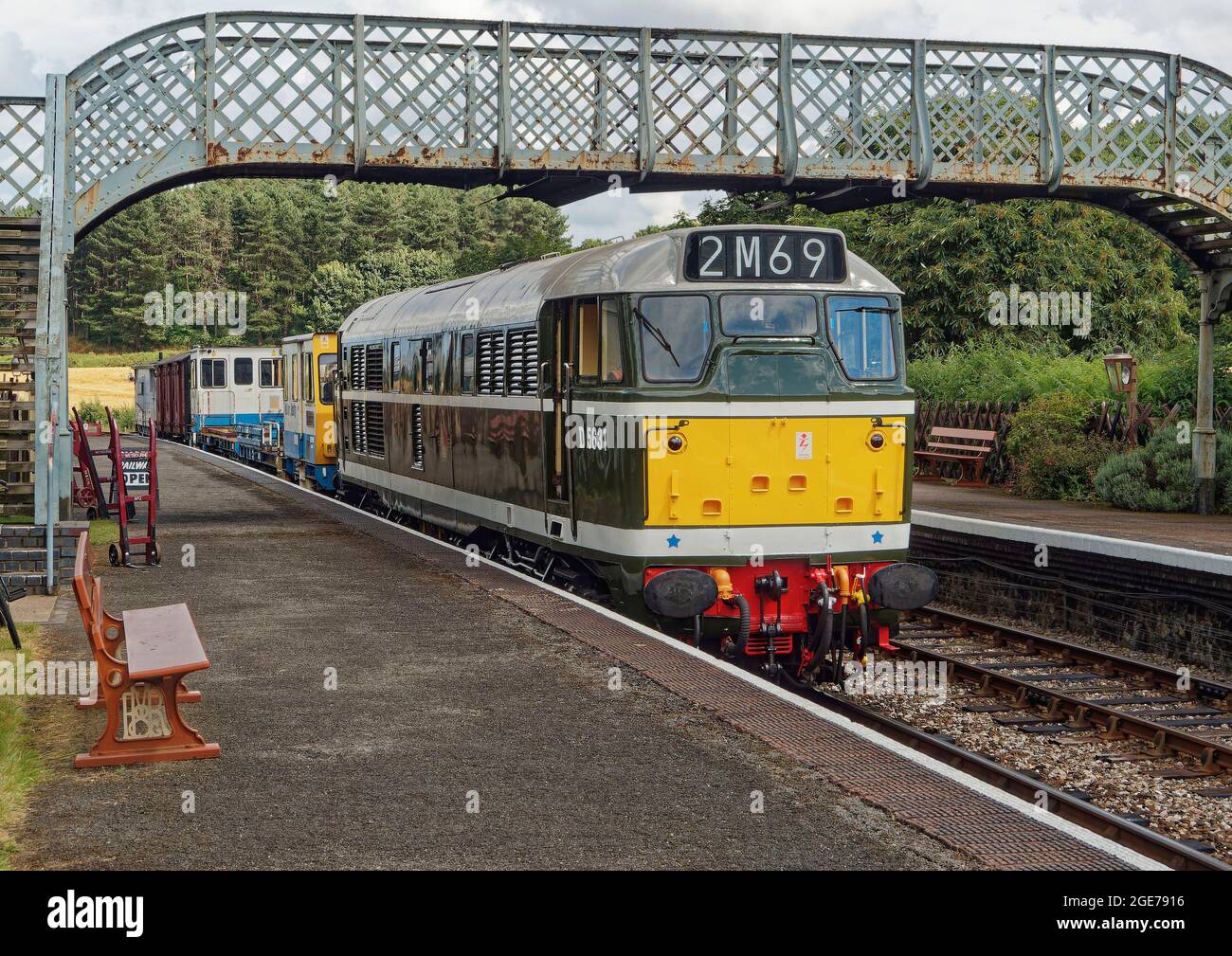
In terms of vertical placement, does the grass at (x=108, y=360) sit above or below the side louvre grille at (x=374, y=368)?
above

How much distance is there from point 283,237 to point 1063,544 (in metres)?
95.9

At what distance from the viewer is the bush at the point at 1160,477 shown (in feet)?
69.2

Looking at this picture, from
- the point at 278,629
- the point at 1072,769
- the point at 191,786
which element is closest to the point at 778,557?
the point at 1072,769

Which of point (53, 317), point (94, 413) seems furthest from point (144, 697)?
point (94, 413)

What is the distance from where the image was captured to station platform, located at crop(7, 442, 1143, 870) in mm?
6367

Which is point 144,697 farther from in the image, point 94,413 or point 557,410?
point 94,413

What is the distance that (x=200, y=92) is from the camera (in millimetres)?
18266

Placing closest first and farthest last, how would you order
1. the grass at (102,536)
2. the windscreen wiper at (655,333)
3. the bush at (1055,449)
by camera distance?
the windscreen wiper at (655,333)
the grass at (102,536)
the bush at (1055,449)

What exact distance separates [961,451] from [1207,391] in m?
8.46

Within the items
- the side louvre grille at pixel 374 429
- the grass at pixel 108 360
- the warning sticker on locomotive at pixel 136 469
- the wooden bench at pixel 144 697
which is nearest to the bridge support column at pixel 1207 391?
the side louvre grille at pixel 374 429

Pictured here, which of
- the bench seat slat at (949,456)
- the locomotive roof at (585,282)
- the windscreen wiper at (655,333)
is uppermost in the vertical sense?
the locomotive roof at (585,282)

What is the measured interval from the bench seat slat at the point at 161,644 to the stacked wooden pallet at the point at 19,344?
8.94 metres

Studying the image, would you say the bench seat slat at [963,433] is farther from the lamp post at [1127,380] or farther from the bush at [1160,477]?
the bush at [1160,477]

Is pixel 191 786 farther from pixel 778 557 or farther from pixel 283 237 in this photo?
pixel 283 237
